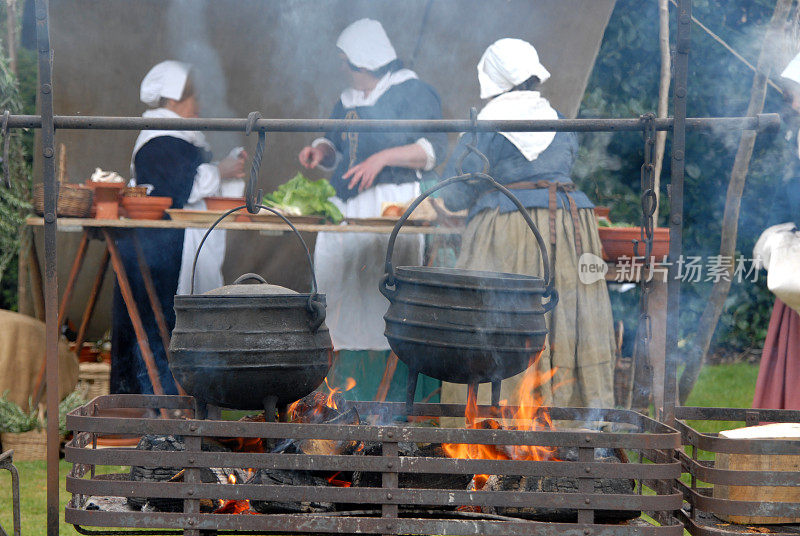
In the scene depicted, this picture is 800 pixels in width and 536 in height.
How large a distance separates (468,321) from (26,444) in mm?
3433

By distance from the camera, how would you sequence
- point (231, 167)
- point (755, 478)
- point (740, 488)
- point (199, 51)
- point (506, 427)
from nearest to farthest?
point (755, 478), point (740, 488), point (506, 427), point (231, 167), point (199, 51)

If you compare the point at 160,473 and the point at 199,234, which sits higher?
the point at 199,234

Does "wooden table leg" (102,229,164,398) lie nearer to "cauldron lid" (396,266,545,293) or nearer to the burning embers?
the burning embers

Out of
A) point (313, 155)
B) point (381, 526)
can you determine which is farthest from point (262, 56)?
point (381, 526)

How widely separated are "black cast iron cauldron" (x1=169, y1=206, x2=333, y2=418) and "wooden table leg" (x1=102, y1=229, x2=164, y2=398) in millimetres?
2498

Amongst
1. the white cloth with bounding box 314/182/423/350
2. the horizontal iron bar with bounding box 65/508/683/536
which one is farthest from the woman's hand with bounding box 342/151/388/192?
the horizontal iron bar with bounding box 65/508/683/536

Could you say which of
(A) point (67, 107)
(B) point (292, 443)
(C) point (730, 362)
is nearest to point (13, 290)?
(A) point (67, 107)

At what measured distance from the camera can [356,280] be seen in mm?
5254

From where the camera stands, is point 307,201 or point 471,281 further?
point 307,201

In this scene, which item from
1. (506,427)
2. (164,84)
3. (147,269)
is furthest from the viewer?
(164,84)

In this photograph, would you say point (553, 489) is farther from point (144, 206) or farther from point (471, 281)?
point (144, 206)

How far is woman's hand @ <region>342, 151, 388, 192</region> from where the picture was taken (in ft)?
17.4

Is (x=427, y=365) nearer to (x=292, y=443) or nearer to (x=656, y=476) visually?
(x=292, y=443)

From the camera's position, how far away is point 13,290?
6938 millimetres
